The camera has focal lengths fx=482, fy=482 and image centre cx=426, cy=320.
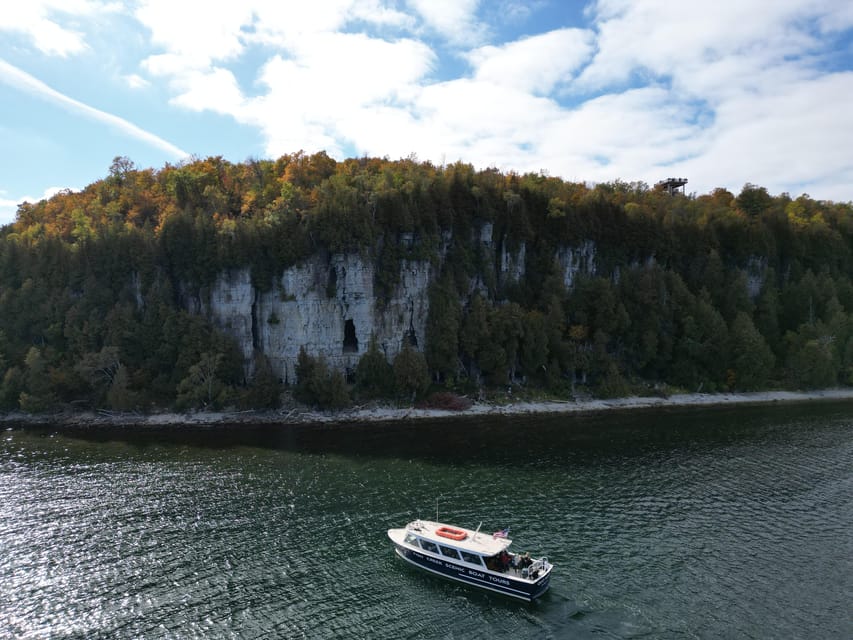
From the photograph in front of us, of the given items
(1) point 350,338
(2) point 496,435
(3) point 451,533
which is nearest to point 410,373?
(1) point 350,338

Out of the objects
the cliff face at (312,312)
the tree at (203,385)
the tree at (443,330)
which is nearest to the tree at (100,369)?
the tree at (203,385)

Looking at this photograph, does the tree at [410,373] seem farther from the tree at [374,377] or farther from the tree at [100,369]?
the tree at [100,369]

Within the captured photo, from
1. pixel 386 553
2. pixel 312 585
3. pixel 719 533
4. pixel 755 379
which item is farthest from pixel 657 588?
pixel 755 379

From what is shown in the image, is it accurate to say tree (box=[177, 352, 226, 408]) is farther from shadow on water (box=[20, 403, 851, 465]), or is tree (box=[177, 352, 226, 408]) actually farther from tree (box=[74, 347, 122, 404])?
tree (box=[74, 347, 122, 404])

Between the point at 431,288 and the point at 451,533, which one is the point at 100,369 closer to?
the point at 431,288

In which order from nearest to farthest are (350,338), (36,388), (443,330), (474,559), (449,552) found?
(474,559) < (449,552) < (36,388) < (443,330) < (350,338)

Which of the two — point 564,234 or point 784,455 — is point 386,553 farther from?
point 564,234

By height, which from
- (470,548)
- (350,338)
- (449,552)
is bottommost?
(449,552)

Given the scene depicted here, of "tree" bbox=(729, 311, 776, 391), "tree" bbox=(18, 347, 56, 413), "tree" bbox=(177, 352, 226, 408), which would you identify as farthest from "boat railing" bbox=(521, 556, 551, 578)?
"tree" bbox=(18, 347, 56, 413)
